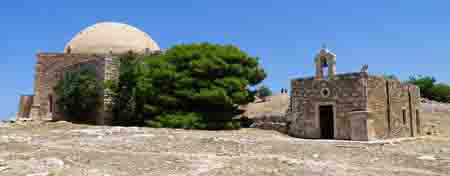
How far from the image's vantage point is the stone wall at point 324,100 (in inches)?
612

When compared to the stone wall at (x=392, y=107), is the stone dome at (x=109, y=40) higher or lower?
higher

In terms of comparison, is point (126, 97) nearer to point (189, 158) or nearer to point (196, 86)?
point (196, 86)

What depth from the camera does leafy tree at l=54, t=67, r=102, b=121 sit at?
19.9m

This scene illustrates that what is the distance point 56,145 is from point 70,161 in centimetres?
255

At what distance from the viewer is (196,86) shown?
18172 millimetres

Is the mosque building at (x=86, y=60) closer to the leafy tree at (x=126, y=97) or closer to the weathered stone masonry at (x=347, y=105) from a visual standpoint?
the leafy tree at (x=126, y=97)

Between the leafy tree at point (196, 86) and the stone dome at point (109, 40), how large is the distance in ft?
16.9

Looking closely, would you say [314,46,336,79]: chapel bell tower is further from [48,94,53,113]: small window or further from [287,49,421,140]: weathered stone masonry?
[48,94,53,113]: small window

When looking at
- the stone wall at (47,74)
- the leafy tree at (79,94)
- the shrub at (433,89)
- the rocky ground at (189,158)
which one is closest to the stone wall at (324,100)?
the rocky ground at (189,158)

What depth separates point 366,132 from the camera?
14.8 m

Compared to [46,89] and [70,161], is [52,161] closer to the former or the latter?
[70,161]

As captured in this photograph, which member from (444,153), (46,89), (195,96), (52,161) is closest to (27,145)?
(52,161)

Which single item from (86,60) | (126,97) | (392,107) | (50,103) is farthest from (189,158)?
(50,103)

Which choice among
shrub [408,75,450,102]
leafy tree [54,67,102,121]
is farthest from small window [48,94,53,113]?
shrub [408,75,450,102]
